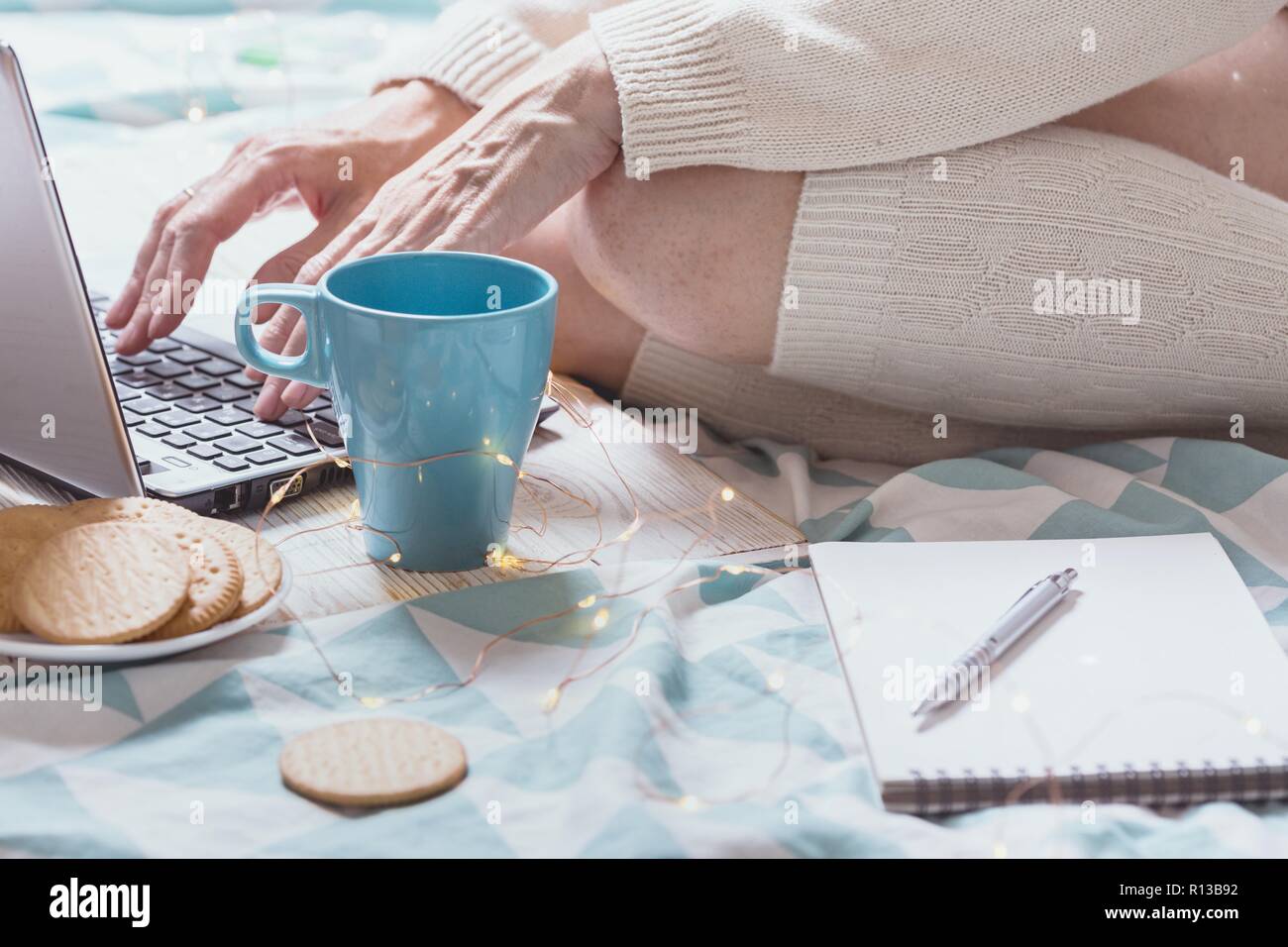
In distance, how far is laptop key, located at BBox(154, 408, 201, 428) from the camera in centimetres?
72

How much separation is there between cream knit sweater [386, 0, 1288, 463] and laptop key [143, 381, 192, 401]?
311 millimetres

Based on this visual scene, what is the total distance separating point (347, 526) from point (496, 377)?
0.14 metres

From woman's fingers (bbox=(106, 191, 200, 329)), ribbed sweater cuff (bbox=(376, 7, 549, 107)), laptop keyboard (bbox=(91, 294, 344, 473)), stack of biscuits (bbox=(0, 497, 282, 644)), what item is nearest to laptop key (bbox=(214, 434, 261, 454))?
laptop keyboard (bbox=(91, 294, 344, 473))

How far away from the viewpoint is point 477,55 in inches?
37.5

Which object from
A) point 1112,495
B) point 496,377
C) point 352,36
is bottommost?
point 1112,495

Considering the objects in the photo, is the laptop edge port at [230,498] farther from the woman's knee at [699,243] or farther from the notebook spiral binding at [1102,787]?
the notebook spiral binding at [1102,787]

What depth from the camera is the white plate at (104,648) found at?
52 centimetres

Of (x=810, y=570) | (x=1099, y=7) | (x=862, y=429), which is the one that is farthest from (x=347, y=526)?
(x=1099, y=7)

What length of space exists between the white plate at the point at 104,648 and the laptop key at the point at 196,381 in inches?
11.0

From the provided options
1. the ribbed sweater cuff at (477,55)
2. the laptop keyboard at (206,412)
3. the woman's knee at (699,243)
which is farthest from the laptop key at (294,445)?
the ribbed sweater cuff at (477,55)

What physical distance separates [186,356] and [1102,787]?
614 millimetres

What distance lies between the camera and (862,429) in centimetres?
85

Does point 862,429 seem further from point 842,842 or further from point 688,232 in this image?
point 842,842

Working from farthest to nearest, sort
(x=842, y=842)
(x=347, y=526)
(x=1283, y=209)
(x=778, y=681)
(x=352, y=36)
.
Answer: (x=352, y=36) < (x=1283, y=209) < (x=347, y=526) < (x=778, y=681) < (x=842, y=842)
